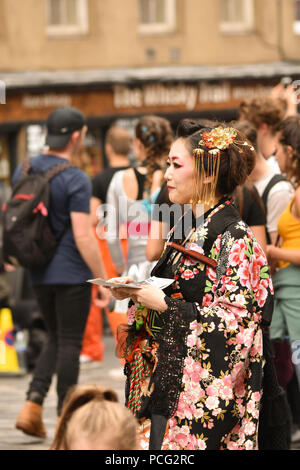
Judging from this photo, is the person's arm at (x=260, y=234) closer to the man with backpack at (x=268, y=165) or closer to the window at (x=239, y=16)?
the man with backpack at (x=268, y=165)

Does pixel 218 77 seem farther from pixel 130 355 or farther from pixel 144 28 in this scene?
pixel 130 355

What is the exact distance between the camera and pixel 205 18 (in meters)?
17.8

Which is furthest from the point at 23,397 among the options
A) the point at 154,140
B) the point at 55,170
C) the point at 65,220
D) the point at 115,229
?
the point at 154,140

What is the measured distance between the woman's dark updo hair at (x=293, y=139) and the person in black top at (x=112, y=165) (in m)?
3.52

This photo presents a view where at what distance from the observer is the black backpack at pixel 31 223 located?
672 centimetres

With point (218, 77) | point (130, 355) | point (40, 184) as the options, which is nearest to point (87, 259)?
point (40, 184)

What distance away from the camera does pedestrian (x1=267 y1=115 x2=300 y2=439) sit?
5926mm

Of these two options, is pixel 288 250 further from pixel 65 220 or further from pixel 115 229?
pixel 115 229

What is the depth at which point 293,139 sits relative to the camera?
19.6ft

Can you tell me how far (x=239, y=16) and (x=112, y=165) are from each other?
361 inches

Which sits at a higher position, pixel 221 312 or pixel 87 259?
pixel 221 312

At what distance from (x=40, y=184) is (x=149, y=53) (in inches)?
438

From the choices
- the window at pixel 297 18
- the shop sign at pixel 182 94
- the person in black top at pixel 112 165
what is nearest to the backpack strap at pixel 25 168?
the person in black top at pixel 112 165

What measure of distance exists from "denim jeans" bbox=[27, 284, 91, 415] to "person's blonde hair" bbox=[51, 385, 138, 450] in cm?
343
